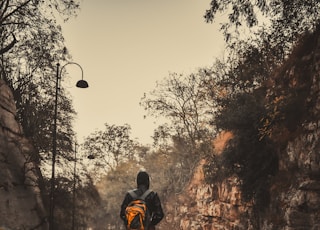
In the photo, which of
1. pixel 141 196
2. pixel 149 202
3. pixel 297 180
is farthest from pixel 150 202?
pixel 297 180

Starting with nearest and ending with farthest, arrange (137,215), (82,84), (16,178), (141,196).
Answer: (137,215), (141,196), (16,178), (82,84)

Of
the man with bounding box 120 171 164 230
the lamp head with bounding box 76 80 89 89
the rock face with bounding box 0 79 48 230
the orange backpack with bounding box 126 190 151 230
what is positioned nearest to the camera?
the orange backpack with bounding box 126 190 151 230

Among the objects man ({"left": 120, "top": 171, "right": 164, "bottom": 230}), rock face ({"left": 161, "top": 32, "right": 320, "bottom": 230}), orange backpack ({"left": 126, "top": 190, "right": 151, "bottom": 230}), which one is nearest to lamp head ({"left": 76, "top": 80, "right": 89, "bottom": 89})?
rock face ({"left": 161, "top": 32, "right": 320, "bottom": 230})

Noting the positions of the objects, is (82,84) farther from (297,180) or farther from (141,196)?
(141,196)

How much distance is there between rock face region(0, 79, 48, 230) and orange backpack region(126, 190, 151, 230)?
10.3 m

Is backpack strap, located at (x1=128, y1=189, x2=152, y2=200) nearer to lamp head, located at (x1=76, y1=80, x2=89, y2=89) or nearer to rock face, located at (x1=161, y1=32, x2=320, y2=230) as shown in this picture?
rock face, located at (x1=161, y1=32, x2=320, y2=230)

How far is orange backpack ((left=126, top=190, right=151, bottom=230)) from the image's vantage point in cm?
471

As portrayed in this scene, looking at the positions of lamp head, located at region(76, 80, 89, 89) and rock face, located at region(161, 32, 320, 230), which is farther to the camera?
lamp head, located at region(76, 80, 89, 89)

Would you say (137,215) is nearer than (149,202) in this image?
Yes

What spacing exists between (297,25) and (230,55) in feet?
51.6

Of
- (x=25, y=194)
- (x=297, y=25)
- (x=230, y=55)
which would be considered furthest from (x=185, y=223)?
(x=297, y=25)

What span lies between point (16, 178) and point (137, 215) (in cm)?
1274

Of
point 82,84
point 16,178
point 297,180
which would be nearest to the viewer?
point 297,180

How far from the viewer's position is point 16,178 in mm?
15812
